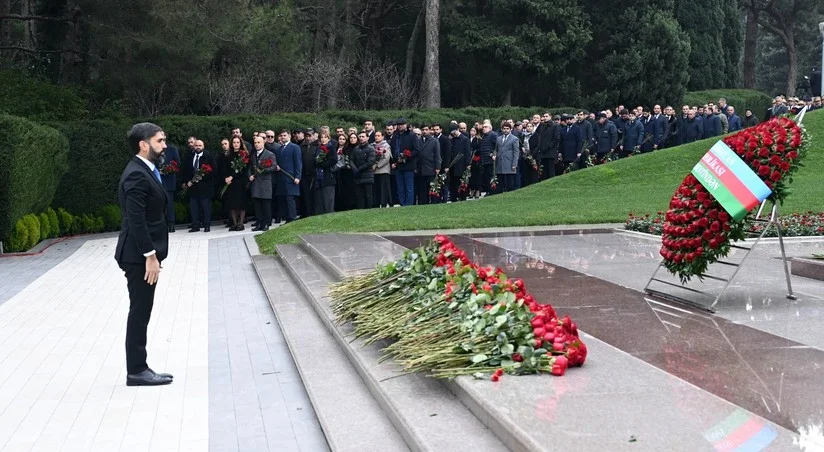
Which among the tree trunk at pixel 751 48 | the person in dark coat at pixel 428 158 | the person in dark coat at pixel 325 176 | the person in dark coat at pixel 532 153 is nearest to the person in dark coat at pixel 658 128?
the person in dark coat at pixel 532 153

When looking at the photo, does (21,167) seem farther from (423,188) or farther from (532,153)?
(532,153)

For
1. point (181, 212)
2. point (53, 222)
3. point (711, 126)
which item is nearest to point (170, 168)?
point (181, 212)

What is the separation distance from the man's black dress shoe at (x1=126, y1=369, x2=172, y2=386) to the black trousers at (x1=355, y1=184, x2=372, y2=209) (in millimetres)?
14366

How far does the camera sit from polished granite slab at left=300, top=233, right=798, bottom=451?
4.77 metres

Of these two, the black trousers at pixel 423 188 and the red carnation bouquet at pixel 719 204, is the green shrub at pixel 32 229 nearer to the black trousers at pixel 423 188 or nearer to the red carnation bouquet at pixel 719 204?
the black trousers at pixel 423 188

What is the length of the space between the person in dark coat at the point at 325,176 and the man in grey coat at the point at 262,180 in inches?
41.5

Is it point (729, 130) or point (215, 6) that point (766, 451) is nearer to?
point (215, 6)

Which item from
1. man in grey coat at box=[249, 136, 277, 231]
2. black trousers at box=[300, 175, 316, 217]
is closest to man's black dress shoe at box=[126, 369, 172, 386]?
man in grey coat at box=[249, 136, 277, 231]

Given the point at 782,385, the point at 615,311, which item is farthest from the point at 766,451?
the point at 615,311

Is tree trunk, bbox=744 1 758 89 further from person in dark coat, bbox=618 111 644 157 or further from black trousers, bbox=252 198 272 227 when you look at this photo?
black trousers, bbox=252 198 272 227

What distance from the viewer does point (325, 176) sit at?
21.8 metres

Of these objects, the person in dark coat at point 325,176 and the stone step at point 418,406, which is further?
the person in dark coat at point 325,176

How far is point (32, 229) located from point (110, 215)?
3.77 meters

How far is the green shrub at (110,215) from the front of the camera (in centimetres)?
2184
